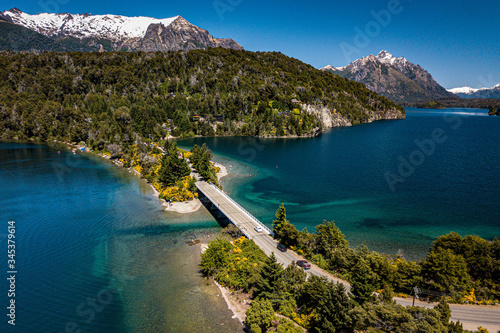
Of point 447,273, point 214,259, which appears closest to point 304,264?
point 214,259

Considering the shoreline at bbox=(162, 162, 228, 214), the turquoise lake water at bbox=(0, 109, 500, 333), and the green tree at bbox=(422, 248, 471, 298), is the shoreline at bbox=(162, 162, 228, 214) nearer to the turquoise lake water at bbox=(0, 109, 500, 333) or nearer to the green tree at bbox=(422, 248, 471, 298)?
the turquoise lake water at bbox=(0, 109, 500, 333)

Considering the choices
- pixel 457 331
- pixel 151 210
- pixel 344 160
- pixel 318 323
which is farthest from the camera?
pixel 344 160

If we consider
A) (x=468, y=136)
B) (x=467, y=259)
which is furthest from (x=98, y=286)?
(x=468, y=136)

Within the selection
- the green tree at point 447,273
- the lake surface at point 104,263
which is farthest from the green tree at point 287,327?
the green tree at point 447,273

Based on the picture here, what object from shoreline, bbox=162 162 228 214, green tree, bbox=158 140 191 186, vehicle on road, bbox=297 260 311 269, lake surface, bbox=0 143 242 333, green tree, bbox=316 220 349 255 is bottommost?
lake surface, bbox=0 143 242 333

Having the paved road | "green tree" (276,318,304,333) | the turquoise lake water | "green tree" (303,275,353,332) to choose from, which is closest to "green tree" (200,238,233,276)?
the turquoise lake water

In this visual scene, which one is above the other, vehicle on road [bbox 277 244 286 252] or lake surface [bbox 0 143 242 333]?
vehicle on road [bbox 277 244 286 252]

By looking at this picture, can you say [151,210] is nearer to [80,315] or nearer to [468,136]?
[80,315]

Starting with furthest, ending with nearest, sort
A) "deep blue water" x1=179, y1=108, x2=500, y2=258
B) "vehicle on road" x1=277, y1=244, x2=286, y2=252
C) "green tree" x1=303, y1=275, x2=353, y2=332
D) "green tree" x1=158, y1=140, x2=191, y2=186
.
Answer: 1. "green tree" x1=158, y1=140, x2=191, y2=186
2. "deep blue water" x1=179, y1=108, x2=500, y2=258
3. "vehicle on road" x1=277, y1=244, x2=286, y2=252
4. "green tree" x1=303, y1=275, x2=353, y2=332
